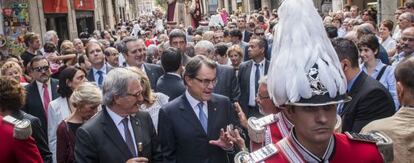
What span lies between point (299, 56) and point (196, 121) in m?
2.17

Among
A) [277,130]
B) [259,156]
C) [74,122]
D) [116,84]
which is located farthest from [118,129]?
[259,156]

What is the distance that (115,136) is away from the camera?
3.82 meters

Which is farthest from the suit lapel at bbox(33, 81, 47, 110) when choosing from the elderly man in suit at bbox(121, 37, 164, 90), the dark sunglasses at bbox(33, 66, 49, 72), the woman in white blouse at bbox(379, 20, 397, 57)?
the woman in white blouse at bbox(379, 20, 397, 57)

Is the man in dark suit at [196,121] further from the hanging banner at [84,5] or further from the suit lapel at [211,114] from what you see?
the hanging banner at [84,5]

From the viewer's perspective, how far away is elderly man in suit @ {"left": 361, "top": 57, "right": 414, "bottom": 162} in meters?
3.29

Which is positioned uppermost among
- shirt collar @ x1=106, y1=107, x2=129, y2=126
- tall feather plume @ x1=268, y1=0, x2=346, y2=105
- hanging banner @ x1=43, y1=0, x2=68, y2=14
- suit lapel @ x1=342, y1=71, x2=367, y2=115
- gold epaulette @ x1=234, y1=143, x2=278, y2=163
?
hanging banner @ x1=43, y1=0, x2=68, y2=14

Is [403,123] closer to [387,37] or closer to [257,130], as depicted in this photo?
[257,130]

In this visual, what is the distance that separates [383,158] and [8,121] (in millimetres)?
2741

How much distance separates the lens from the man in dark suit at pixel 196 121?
434 cm

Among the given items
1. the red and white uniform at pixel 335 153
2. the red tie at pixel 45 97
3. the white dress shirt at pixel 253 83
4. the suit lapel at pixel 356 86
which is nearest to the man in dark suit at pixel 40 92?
the red tie at pixel 45 97

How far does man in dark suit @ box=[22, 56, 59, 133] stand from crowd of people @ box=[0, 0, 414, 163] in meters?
0.01

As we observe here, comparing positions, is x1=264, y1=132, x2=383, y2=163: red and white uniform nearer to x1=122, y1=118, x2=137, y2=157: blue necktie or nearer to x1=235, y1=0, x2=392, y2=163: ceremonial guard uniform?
x1=235, y1=0, x2=392, y2=163: ceremonial guard uniform

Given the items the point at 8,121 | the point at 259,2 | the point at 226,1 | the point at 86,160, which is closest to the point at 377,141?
the point at 86,160

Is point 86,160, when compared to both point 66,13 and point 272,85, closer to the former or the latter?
point 272,85
